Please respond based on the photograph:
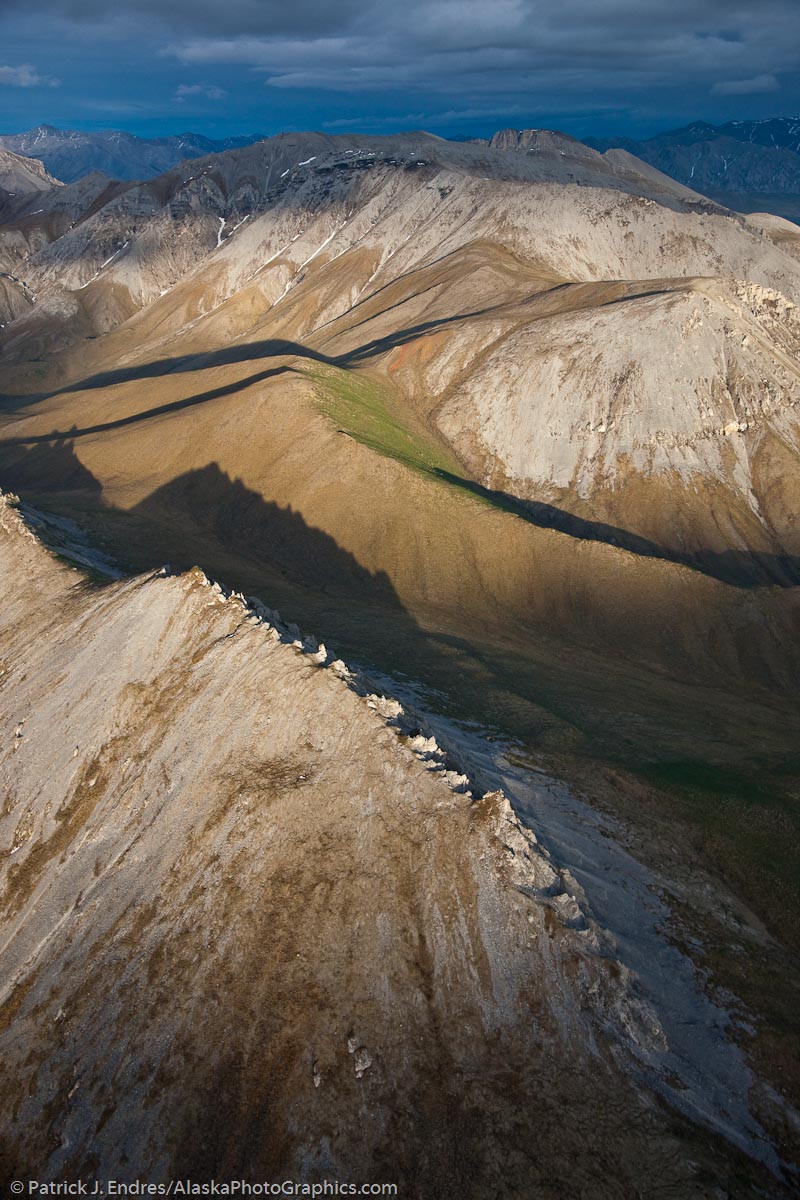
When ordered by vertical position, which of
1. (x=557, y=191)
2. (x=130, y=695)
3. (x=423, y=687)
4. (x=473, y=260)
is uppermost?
(x=557, y=191)

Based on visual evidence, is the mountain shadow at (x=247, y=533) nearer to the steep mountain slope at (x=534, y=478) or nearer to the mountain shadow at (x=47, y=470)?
the steep mountain slope at (x=534, y=478)

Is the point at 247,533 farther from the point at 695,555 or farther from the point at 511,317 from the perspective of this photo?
the point at 511,317

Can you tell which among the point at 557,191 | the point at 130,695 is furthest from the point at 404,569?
the point at 557,191

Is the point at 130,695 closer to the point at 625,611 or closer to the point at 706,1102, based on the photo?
the point at 706,1102

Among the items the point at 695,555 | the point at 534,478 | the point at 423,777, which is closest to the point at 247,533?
the point at 534,478

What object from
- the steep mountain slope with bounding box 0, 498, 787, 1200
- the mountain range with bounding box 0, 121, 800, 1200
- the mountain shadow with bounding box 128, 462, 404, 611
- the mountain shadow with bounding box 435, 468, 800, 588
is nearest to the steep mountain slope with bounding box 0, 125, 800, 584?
the mountain shadow with bounding box 435, 468, 800, 588

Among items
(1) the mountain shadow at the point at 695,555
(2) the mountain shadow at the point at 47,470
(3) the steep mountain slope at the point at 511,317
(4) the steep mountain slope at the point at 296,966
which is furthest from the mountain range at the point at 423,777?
(2) the mountain shadow at the point at 47,470
